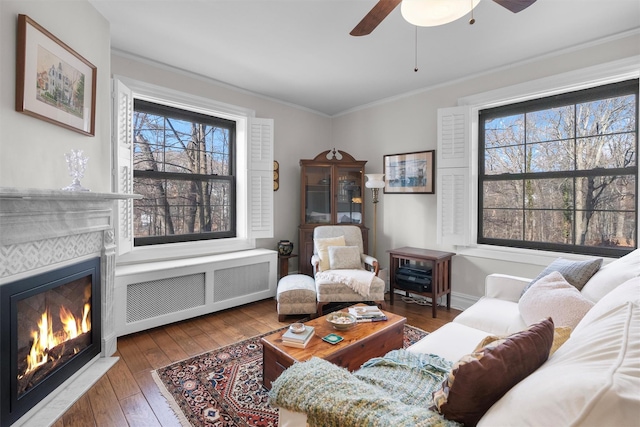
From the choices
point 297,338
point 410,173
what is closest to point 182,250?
point 297,338

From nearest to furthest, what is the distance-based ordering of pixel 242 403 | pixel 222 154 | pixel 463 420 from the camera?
pixel 463 420 → pixel 242 403 → pixel 222 154

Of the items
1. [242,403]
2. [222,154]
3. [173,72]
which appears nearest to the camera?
[242,403]

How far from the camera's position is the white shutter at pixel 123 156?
2.64 metres

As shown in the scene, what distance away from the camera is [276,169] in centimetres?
418

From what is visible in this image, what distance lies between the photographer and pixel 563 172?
2.94m

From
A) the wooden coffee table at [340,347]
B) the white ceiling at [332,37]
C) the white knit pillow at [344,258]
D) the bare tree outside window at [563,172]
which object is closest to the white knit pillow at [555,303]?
the wooden coffee table at [340,347]

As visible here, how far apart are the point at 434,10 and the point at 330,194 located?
2865mm

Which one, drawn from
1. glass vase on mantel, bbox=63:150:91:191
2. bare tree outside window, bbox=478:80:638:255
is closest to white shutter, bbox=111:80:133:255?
glass vase on mantel, bbox=63:150:91:191

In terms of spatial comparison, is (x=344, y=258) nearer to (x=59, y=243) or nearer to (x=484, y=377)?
(x=59, y=243)

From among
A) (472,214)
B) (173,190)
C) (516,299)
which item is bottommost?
(516,299)

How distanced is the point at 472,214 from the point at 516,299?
129 centimetres

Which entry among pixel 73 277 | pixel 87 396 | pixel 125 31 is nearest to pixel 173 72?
pixel 125 31

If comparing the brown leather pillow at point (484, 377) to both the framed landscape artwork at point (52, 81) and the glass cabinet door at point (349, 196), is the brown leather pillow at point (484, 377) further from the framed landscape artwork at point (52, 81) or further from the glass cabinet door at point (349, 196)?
the glass cabinet door at point (349, 196)

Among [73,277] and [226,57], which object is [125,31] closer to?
[226,57]
